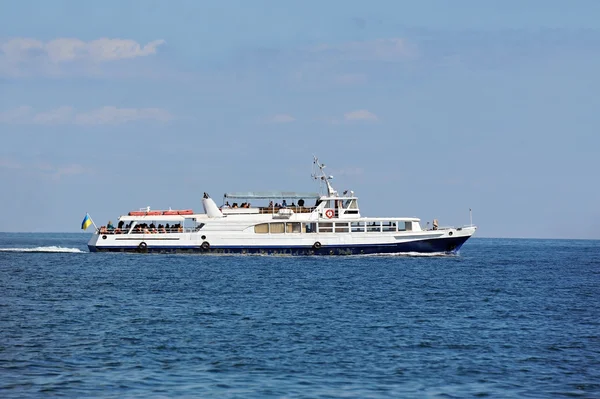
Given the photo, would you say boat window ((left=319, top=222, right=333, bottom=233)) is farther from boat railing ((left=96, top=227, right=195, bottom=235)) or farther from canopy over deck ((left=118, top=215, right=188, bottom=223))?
canopy over deck ((left=118, top=215, right=188, bottom=223))

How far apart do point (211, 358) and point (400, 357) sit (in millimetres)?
6074

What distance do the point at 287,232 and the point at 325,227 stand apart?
352cm

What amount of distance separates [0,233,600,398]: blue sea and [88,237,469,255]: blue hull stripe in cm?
1550

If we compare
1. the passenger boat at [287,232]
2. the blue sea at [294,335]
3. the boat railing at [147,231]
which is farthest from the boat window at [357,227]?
the blue sea at [294,335]

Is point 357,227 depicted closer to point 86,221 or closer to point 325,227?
point 325,227

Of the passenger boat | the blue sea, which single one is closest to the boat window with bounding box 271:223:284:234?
the passenger boat

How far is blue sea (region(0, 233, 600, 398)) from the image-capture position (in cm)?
2256

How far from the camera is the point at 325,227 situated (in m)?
75.8

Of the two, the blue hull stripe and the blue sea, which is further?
the blue hull stripe

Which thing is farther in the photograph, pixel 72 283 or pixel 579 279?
pixel 579 279

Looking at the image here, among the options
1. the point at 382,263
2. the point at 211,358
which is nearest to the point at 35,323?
the point at 211,358

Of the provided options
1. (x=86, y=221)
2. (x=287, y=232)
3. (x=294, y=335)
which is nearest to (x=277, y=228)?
(x=287, y=232)

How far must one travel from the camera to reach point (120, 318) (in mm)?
35625

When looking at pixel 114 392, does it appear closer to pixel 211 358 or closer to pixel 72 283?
pixel 211 358
